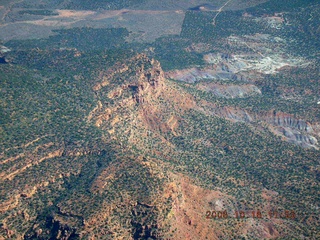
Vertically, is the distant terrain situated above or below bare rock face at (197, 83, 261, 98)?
above

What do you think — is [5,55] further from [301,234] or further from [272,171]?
[301,234]

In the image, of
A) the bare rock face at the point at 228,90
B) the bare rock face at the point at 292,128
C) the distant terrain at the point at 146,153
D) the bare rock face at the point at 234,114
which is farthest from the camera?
the bare rock face at the point at 228,90

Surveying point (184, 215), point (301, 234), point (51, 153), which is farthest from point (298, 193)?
point (51, 153)

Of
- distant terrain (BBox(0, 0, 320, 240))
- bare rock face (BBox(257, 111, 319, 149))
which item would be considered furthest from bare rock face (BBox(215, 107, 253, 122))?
bare rock face (BBox(257, 111, 319, 149))

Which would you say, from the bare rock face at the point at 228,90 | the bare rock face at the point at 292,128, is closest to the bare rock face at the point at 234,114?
the bare rock face at the point at 292,128

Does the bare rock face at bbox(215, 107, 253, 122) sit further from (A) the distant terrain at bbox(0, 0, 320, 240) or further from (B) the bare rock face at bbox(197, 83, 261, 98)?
(B) the bare rock face at bbox(197, 83, 261, 98)

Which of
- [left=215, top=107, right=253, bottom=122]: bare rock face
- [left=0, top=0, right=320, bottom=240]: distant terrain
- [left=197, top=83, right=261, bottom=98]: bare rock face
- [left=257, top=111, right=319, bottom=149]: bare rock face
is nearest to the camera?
[left=0, top=0, right=320, bottom=240]: distant terrain

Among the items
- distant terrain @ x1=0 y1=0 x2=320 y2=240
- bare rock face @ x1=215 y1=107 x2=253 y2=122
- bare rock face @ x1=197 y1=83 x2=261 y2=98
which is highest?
distant terrain @ x1=0 y1=0 x2=320 y2=240

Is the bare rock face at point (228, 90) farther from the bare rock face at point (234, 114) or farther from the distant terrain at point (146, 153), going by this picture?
the bare rock face at point (234, 114)

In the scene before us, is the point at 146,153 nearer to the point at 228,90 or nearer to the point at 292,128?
the point at 292,128

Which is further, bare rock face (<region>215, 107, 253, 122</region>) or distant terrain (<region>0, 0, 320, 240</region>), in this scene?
bare rock face (<region>215, 107, 253, 122</region>)

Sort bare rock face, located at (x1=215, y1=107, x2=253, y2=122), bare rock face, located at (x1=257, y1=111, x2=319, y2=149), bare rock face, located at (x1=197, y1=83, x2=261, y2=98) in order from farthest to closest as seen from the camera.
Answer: bare rock face, located at (x1=197, y1=83, x2=261, y2=98) → bare rock face, located at (x1=215, y1=107, x2=253, y2=122) → bare rock face, located at (x1=257, y1=111, x2=319, y2=149)
